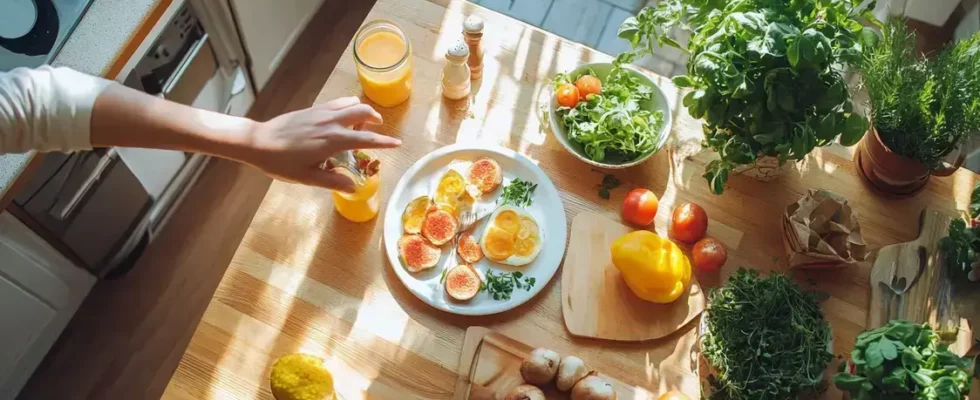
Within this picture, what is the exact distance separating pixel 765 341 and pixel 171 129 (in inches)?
37.2

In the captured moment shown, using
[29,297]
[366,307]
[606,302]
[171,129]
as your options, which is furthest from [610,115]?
[29,297]

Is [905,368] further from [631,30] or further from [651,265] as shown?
[631,30]

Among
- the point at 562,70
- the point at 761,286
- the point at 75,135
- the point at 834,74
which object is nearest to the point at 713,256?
the point at 761,286

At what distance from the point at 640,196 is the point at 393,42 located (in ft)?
1.83

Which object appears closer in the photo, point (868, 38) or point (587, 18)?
point (868, 38)

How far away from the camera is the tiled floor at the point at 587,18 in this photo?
90.3 inches

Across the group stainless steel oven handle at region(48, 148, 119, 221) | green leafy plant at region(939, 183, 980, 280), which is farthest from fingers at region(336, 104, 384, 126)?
green leafy plant at region(939, 183, 980, 280)

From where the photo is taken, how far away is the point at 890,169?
1.22 metres

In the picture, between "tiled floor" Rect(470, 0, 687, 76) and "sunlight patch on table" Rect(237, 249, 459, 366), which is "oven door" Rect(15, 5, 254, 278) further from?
"tiled floor" Rect(470, 0, 687, 76)

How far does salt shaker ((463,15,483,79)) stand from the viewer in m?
1.28

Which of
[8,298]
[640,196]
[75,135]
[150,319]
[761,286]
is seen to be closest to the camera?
[75,135]

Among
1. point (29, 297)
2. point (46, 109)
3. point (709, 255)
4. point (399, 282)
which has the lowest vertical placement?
point (29, 297)

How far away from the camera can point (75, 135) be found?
960 millimetres

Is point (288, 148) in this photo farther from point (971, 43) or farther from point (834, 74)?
point (971, 43)
